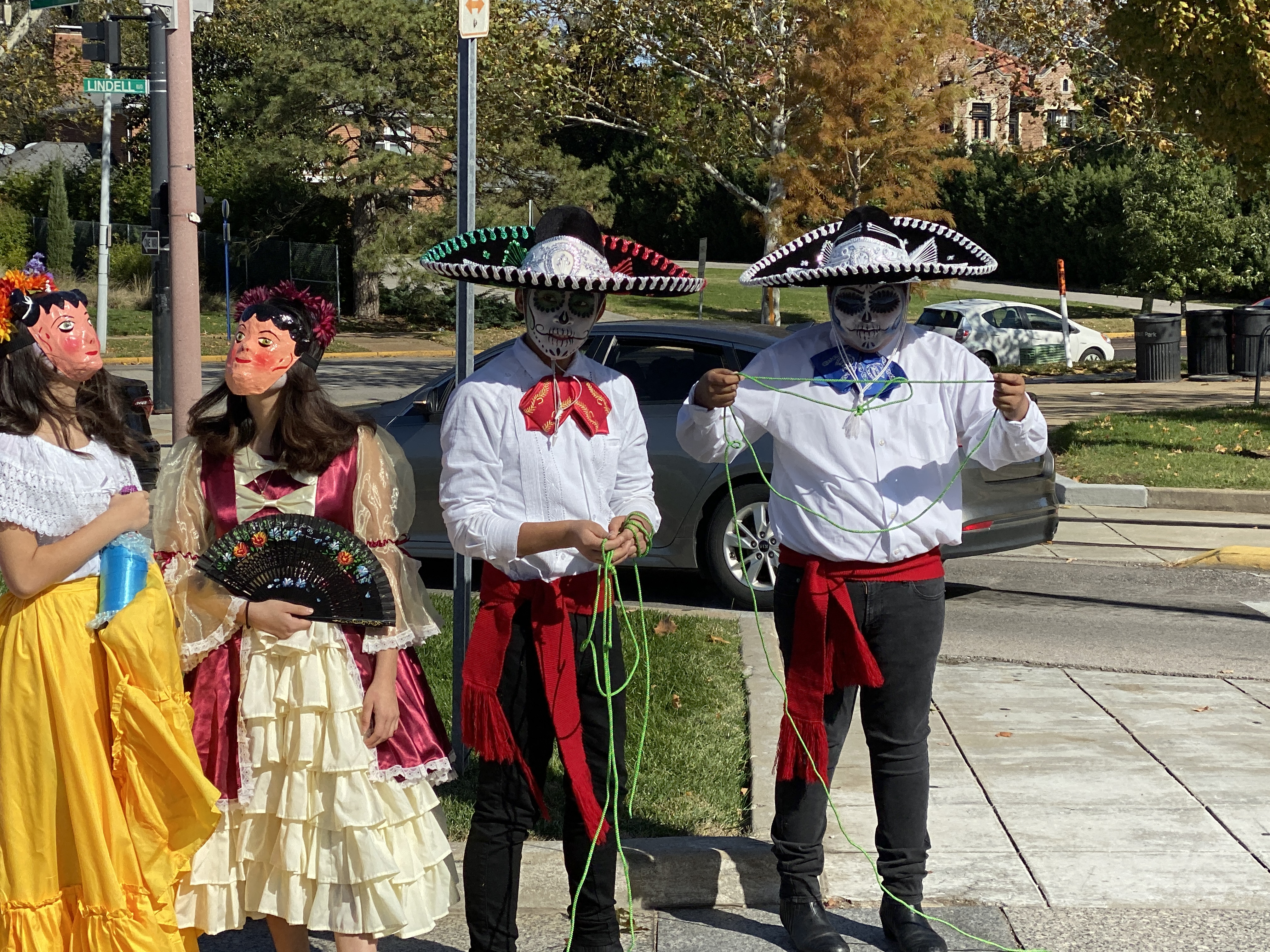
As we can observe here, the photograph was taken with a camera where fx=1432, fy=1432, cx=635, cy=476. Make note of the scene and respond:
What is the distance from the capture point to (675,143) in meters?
26.5

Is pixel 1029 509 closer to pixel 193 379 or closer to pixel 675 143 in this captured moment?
pixel 193 379

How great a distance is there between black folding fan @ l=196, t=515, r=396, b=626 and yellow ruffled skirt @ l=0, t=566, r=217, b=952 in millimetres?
213

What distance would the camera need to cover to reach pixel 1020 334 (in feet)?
83.4

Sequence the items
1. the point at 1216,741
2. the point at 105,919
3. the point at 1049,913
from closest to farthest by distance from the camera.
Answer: the point at 105,919, the point at 1049,913, the point at 1216,741

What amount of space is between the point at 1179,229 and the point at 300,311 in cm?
3128

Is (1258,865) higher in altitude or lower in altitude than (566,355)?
lower

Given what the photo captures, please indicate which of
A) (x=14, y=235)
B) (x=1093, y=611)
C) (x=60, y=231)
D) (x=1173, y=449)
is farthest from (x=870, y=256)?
(x=14, y=235)

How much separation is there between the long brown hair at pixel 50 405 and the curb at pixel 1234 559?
815 centimetres

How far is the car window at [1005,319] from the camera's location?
25.5 m

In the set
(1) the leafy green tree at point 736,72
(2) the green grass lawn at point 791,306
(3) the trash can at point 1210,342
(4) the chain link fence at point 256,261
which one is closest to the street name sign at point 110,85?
(1) the leafy green tree at point 736,72

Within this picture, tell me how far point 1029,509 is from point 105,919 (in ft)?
20.7

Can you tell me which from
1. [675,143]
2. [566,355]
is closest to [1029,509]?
[566,355]

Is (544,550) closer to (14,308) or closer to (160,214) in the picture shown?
(14,308)

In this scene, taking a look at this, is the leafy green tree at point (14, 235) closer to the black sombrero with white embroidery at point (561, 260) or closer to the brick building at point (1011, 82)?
the brick building at point (1011, 82)
